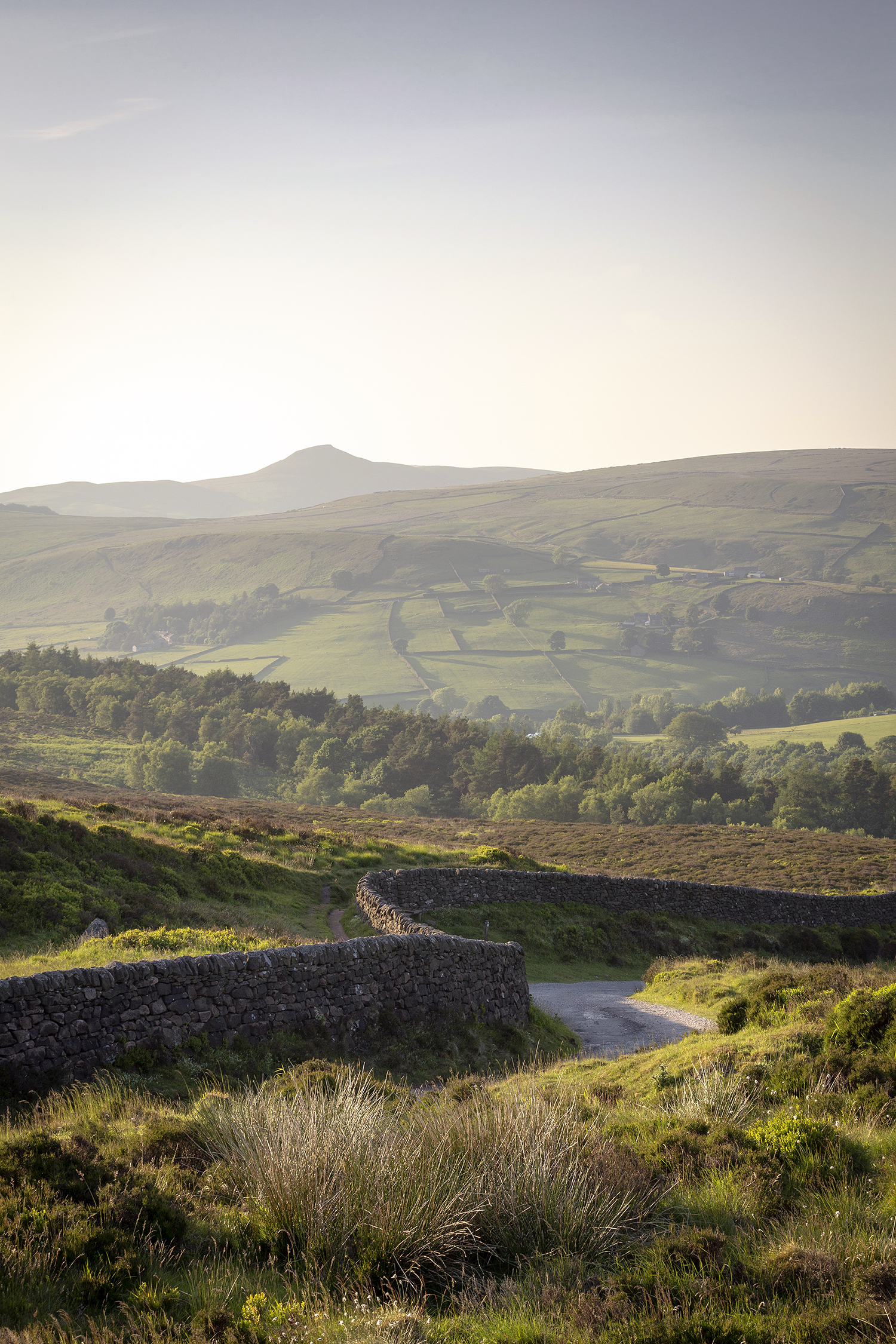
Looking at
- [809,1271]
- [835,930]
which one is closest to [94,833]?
[809,1271]

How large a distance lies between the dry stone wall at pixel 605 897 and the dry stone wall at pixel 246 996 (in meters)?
2.75

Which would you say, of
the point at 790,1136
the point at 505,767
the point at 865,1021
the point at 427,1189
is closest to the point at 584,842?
the point at 865,1021

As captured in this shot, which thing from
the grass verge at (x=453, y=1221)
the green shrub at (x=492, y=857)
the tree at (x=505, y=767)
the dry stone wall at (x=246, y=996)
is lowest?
the tree at (x=505, y=767)

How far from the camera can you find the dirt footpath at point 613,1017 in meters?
12.5

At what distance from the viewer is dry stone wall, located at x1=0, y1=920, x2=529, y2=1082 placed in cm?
806

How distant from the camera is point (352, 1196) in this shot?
190 inches

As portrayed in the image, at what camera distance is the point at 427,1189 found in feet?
16.1

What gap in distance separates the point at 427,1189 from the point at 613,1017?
35.1ft

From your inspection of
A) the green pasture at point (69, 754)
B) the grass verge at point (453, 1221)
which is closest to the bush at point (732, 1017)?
the grass verge at point (453, 1221)

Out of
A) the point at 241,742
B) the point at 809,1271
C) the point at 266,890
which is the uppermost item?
the point at 809,1271

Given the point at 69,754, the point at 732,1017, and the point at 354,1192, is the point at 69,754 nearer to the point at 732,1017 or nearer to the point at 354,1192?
the point at 732,1017

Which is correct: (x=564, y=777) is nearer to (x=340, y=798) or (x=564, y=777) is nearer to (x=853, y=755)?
(x=340, y=798)

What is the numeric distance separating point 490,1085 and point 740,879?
29.5 m

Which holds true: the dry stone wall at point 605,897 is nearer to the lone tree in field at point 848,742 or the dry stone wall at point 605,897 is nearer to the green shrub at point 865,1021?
the green shrub at point 865,1021
